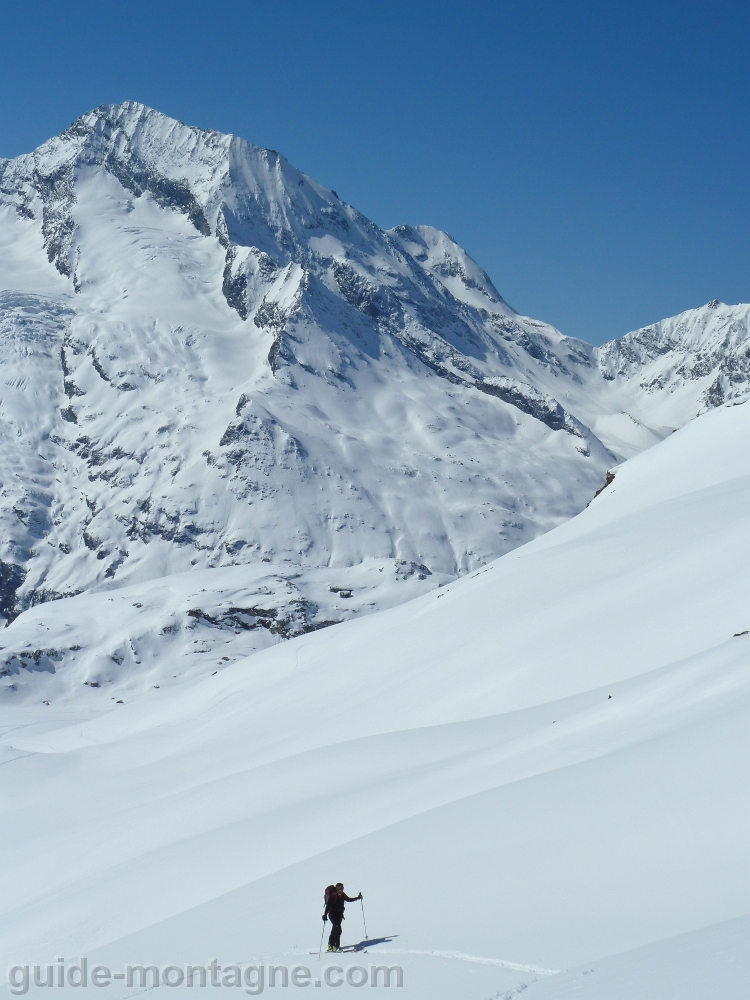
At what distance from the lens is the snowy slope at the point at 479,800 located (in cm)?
1242

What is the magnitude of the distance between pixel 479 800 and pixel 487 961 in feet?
18.5

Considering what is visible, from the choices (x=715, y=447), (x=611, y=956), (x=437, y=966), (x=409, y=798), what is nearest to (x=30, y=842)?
(x=409, y=798)

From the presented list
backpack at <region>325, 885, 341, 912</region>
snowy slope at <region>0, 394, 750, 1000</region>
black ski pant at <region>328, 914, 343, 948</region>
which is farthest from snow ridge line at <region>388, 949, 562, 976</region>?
backpack at <region>325, 885, 341, 912</region>

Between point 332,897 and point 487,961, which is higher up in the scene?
point 332,897

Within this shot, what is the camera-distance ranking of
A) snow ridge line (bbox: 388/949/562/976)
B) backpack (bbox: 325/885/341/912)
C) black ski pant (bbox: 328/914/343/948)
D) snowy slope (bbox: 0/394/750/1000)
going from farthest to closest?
1. backpack (bbox: 325/885/341/912)
2. black ski pant (bbox: 328/914/343/948)
3. snowy slope (bbox: 0/394/750/1000)
4. snow ridge line (bbox: 388/949/562/976)

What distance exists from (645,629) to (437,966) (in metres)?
20.7

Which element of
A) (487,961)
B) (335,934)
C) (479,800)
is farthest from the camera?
(479,800)

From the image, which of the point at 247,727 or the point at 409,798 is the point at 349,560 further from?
the point at 409,798

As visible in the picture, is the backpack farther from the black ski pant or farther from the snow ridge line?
the snow ridge line

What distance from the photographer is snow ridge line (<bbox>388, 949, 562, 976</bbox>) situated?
11.1m

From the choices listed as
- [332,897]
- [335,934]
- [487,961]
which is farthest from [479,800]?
[487,961]

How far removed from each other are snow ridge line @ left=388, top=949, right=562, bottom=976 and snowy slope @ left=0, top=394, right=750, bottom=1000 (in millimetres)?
48

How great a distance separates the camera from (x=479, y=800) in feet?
57.1

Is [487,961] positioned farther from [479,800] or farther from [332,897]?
[479,800]
